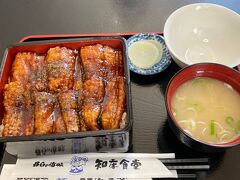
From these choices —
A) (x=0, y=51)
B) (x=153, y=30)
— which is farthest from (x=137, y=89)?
(x=0, y=51)

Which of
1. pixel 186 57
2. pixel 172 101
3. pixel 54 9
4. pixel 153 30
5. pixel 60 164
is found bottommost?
pixel 60 164

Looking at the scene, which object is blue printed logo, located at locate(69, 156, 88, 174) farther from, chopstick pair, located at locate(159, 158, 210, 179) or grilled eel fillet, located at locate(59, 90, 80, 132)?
chopstick pair, located at locate(159, 158, 210, 179)

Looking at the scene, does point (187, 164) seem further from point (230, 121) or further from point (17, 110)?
point (17, 110)

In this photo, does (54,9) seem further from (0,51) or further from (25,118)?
(25,118)

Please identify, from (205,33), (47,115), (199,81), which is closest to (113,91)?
(47,115)

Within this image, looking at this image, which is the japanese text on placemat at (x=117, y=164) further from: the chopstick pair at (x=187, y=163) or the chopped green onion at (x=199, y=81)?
the chopped green onion at (x=199, y=81)
